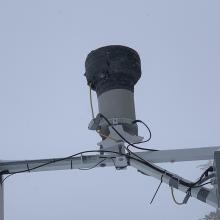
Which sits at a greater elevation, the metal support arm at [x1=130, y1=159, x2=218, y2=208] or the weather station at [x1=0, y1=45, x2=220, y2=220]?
the weather station at [x1=0, y1=45, x2=220, y2=220]

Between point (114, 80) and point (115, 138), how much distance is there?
27 centimetres

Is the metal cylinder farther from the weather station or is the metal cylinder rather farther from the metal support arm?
the metal support arm

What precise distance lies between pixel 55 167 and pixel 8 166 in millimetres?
215

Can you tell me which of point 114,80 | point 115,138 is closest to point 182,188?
point 115,138

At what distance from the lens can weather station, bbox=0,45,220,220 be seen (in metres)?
1.56

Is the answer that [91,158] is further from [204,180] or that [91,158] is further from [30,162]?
[204,180]

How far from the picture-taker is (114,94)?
1605mm

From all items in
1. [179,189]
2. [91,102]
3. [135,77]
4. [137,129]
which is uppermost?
[135,77]

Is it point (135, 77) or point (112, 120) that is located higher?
point (135, 77)

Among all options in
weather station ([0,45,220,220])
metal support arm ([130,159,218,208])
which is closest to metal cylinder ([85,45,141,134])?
weather station ([0,45,220,220])

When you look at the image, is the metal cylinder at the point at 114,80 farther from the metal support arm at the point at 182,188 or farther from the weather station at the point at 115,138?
the metal support arm at the point at 182,188

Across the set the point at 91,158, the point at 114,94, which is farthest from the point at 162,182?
the point at 114,94

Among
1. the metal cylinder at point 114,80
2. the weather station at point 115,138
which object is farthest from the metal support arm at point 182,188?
the metal cylinder at point 114,80

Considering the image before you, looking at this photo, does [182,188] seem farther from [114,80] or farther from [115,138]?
[114,80]
